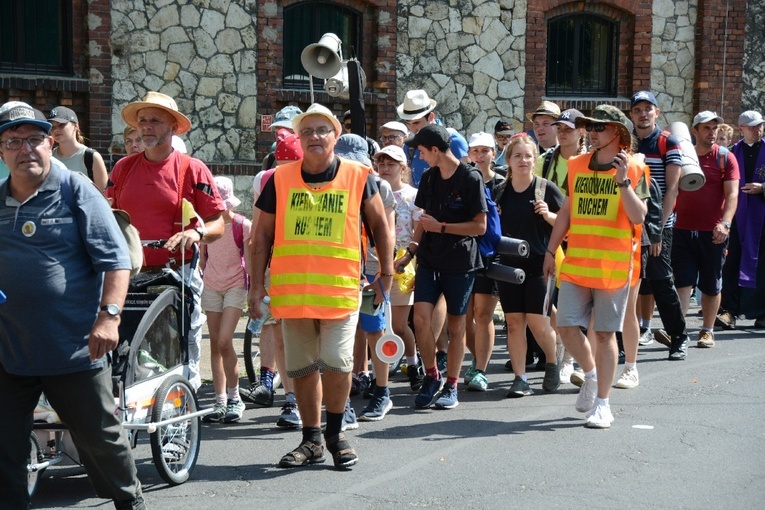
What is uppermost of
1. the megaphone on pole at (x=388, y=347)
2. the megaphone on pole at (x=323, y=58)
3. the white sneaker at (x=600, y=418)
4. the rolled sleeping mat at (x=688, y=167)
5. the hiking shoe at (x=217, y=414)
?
the megaphone on pole at (x=323, y=58)

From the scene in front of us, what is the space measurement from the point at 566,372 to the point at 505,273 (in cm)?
137

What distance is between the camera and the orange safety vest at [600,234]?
812 centimetres

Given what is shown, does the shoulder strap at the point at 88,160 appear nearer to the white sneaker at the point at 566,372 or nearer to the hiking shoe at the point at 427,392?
the hiking shoe at the point at 427,392

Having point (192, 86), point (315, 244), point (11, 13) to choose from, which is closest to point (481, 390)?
point (315, 244)

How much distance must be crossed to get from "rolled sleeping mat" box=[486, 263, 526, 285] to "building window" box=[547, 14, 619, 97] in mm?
9941

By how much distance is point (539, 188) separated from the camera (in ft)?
31.3

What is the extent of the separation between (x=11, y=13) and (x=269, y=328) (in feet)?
27.2

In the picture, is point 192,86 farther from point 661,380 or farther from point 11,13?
point 661,380

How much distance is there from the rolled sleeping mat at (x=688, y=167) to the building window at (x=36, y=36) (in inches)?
331

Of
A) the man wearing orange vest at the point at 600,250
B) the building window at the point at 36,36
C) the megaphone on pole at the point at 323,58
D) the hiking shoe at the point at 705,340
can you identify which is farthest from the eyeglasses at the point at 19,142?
the building window at the point at 36,36

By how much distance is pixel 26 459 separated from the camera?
543 centimetres

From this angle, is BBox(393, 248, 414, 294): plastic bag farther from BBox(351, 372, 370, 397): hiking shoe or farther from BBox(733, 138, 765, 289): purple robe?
BBox(733, 138, 765, 289): purple robe

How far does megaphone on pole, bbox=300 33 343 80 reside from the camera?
41.6 feet

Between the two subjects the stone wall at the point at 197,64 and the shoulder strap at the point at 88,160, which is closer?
the shoulder strap at the point at 88,160
